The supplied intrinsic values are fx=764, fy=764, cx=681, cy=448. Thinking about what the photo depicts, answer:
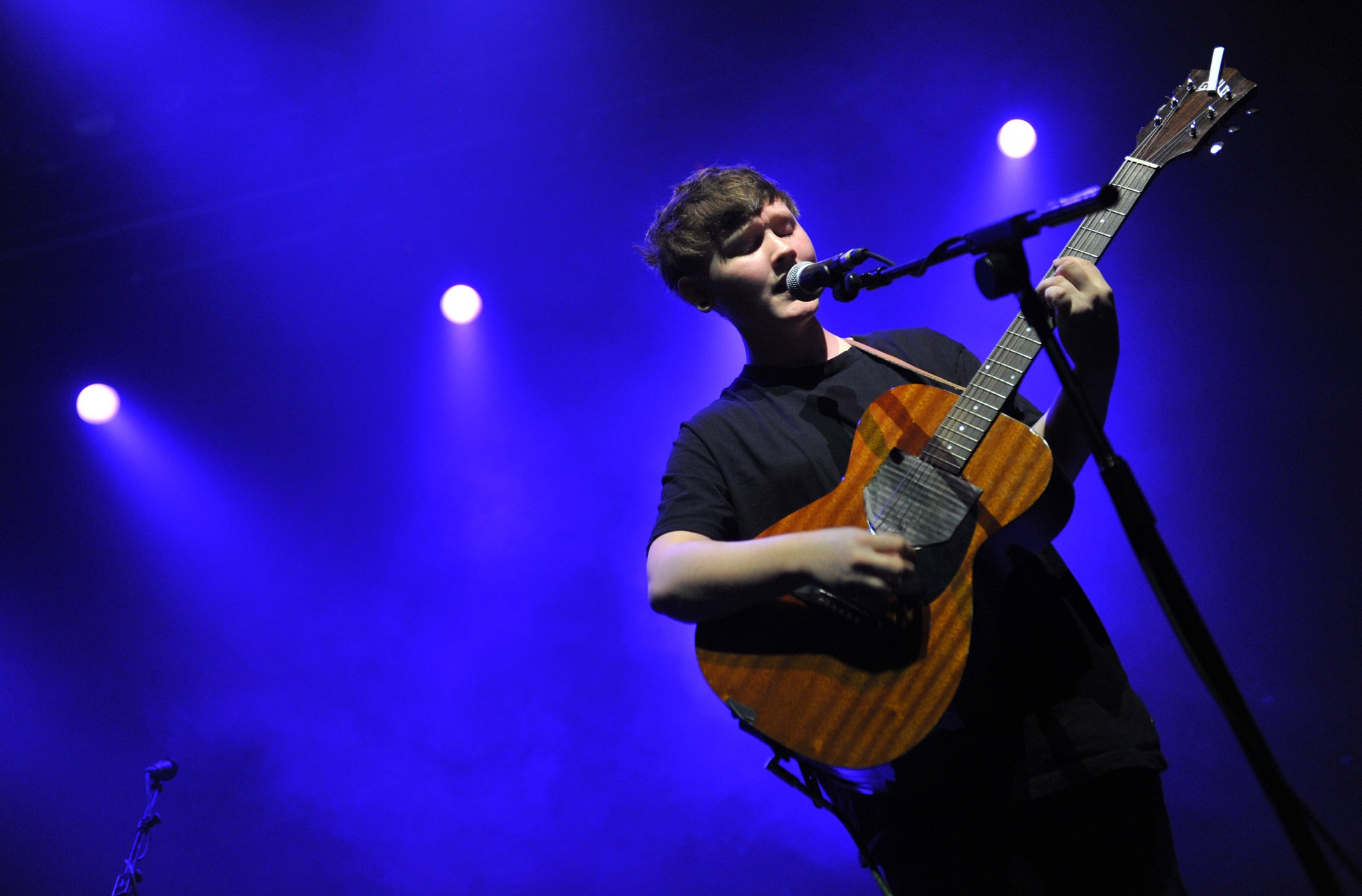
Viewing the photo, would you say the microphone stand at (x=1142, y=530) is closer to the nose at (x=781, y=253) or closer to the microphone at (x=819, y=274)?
the microphone at (x=819, y=274)

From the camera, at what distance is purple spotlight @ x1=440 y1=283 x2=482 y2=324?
5227 millimetres

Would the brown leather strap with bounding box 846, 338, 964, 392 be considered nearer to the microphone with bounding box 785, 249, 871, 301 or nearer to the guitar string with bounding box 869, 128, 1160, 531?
the guitar string with bounding box 869, 128, 1160, 531

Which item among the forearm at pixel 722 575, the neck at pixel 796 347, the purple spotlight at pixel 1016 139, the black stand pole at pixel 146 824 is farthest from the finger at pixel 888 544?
the black stand pole at pixel 146 824

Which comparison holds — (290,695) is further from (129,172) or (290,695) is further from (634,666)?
(129,172)

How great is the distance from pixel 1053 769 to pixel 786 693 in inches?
19.6

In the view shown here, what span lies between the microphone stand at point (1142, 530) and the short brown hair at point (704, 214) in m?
0.89

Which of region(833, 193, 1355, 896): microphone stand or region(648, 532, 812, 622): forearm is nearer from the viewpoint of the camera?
region(833, 193, 1355, 896): microphone stand

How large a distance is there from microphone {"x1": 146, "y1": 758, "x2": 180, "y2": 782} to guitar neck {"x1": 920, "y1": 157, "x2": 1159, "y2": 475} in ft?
16.2

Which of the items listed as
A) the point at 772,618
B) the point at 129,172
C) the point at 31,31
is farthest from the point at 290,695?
the point at 772,618

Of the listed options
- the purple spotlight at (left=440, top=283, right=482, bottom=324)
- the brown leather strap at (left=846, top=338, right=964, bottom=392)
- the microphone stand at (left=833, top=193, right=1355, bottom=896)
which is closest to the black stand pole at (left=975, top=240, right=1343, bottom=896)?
the microphone stand at (left=833, top=193, right=1355, bottom=896)

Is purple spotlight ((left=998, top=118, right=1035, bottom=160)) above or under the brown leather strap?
above

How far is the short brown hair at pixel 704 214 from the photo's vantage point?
6.82 ft

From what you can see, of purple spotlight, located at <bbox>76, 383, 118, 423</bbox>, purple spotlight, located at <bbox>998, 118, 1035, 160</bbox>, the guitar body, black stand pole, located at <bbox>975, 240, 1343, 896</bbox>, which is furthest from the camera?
purple spotlight, located at <bbox>76, 383, 118, 423</bbox>

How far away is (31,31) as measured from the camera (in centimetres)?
414
